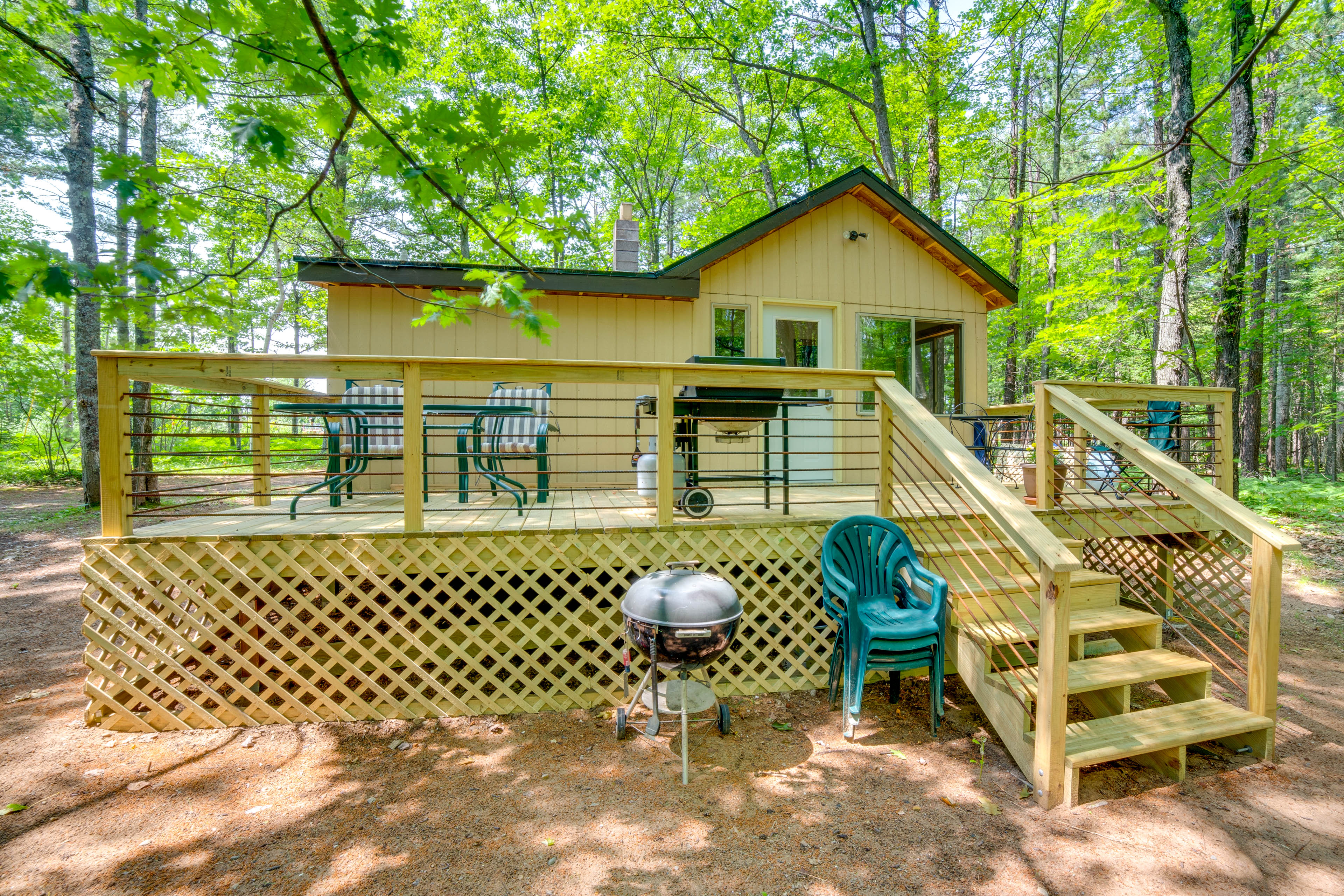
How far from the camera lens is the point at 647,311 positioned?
20.0 feet

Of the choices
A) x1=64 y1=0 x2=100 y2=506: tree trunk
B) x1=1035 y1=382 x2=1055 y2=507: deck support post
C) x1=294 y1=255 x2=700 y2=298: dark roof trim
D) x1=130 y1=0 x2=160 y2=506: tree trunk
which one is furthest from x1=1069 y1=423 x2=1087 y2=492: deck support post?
x1=64 y1=0 x2=100 y2=506: tree trunk

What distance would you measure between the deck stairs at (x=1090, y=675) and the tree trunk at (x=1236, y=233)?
458 cm

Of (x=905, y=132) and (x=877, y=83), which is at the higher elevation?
(x=905, y=132)

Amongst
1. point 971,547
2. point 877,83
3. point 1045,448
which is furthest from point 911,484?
point 877,83

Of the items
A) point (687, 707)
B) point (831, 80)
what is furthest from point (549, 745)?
point (831, 80)

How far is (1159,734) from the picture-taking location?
8.63ft

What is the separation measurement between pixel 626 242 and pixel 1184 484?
5.34 metres

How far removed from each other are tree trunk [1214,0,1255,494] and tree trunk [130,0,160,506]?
335 inches

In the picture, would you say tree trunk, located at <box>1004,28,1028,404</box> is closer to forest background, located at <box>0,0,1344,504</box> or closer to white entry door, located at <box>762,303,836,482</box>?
forest background, located at <box>0,0,1344,504</box>

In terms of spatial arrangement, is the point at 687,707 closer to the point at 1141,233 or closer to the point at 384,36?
the point at 384,36

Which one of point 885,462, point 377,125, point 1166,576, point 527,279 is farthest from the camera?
point 527,279

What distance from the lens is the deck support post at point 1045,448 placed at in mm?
3963

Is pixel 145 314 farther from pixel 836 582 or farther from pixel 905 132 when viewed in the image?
pixel 905 132

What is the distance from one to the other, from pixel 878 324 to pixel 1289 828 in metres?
5.32
